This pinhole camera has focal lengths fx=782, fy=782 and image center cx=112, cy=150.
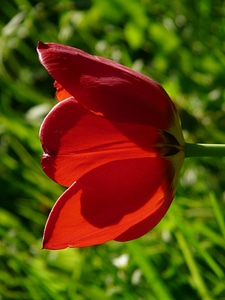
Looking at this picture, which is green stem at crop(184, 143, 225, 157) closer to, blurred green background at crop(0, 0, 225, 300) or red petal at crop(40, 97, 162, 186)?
red petal at crop(40, 97, 162, 186)

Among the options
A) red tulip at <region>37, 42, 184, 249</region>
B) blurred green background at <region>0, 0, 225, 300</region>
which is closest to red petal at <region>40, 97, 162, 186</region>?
red tulip at <region>37, 42, 184, 249</region>

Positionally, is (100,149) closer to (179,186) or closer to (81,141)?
(81,141)

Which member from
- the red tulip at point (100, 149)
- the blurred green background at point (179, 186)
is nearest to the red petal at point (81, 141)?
the red tulip at point (100, 149)

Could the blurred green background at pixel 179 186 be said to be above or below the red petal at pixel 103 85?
below

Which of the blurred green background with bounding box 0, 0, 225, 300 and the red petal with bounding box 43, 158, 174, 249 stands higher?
the red petal with bounding box 43, 158, 174, 249

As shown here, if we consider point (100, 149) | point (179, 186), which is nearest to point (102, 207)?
point (100, 149)

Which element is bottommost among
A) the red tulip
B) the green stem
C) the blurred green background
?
the blurred green background

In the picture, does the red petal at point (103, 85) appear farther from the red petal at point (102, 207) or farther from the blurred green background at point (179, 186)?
the blurred green background at point (179, 186)
